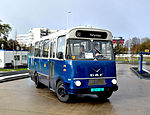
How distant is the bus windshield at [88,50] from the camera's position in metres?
7.96

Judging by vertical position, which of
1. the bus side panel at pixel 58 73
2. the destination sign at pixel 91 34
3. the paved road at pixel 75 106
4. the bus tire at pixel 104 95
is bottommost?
the paved road at pixel 75 106

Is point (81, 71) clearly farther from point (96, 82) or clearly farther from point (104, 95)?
point (104, 95)

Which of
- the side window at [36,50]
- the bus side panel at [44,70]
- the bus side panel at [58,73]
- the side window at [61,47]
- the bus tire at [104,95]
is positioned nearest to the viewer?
the bus side panel at [58,73]

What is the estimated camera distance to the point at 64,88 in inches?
319

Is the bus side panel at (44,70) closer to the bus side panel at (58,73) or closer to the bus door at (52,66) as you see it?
the bus door at (52,66)

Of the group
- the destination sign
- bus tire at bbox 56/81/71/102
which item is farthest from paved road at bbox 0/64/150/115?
the destination sign

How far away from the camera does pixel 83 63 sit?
7852 mm

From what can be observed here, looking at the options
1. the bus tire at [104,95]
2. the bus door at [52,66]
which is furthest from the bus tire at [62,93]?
the bus tire at [104,95]

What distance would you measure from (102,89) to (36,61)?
572 centimetres

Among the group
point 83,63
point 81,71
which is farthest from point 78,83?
point 83,63

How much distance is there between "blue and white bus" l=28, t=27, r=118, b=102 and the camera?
7.77 meters

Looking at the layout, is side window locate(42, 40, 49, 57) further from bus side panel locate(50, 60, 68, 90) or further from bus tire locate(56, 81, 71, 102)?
bus tire locate(56, 81, 71, 102)

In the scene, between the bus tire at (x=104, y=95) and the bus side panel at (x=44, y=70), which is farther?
the bus side panel at (x=44, y=70)

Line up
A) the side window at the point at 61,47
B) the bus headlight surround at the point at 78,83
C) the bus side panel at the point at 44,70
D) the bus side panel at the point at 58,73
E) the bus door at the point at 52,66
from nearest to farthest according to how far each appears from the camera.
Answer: the bus headlight surround at the point at 78,83, the bus side panel at the point at 58,73, the side window at the point at 61,47, the bus door at the point at 52,66, the bus side panel at the point at 44,70
